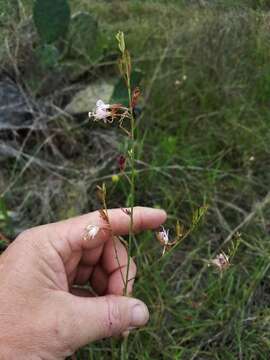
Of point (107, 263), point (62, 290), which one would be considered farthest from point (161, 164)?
point (62, 290)

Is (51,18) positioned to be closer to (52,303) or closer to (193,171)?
(193,171)

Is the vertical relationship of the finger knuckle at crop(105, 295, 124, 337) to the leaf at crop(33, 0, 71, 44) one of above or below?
below

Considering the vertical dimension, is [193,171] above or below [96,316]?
below

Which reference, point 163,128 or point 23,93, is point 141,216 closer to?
point 163,128

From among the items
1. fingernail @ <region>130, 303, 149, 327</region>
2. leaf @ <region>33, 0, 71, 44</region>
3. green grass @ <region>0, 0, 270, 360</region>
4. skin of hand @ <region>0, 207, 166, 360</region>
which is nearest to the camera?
skin of hand @ <region>0, 207, 166, 360</region>

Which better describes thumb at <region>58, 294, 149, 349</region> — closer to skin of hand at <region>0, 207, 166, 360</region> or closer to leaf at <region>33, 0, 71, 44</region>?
skin of hand at <region>0, 207, 166, 360</region>

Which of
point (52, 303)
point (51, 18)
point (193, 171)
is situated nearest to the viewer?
point (52, 303)

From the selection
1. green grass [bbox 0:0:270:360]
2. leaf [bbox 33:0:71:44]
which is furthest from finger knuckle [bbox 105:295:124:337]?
leaf [bbox 33:0:71:44]

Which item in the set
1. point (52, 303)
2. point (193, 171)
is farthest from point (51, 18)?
point (52, 303)
